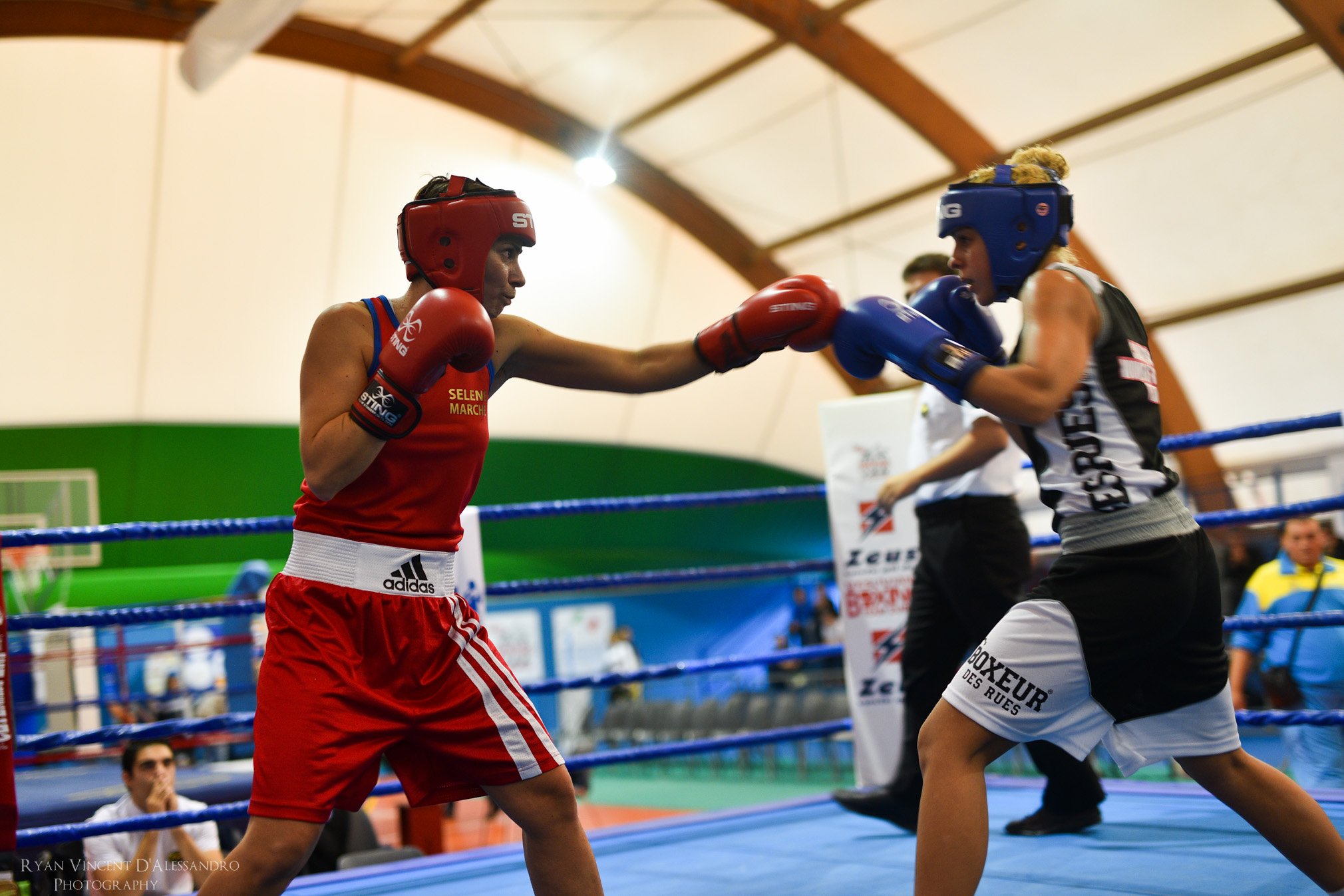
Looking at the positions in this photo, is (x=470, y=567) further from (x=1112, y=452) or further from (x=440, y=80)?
Answer: (x=440, y=80)

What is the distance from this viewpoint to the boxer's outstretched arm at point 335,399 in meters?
1.48

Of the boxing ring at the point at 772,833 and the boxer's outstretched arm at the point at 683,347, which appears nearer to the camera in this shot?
the boxer's outstretched arm at the point at 683,347

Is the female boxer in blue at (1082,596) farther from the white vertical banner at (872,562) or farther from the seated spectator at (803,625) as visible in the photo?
the seated spectator at (803,625)

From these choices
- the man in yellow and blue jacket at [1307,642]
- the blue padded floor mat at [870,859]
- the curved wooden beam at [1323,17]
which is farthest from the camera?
the curved wooden beam at [1323,17]

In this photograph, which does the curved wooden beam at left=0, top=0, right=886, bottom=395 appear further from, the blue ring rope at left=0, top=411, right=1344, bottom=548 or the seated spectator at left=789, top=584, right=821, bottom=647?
the blue ring rope at left=0, top=411, right=1344, bottom=548

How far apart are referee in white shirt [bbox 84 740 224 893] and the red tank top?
182cm

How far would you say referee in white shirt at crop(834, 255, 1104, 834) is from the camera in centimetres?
261

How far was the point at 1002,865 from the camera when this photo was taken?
91.1 inches

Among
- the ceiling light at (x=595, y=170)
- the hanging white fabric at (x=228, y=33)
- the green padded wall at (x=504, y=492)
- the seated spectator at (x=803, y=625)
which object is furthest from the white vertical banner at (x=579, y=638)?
the hanging white fabric at (x=228, y=33)

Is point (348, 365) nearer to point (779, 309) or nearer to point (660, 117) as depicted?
point (779, 309)

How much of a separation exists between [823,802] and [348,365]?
2.44 m

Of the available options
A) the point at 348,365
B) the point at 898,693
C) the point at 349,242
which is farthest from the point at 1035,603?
the point at 349,242

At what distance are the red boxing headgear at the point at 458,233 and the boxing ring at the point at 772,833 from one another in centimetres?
82

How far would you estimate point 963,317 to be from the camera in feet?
6.45
